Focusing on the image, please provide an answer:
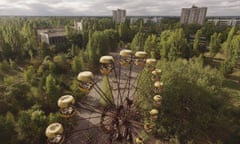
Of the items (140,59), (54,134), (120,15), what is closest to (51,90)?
(140,59)

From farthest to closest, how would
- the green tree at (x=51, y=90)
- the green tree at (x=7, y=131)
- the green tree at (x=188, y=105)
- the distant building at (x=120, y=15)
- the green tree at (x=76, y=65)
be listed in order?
the distant building at (x=120, y=15), the green tree at (x=76, y=65), the green tree at (x=51, y=90), the green tree at (x=188, y=105), the green tree at (x=7, y=131)

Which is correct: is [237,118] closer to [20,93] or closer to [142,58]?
[142,58]

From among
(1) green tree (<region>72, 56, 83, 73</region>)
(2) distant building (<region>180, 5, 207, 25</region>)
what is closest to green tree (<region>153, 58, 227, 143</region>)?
(1) green tree (<region>72, 56, 83, 73</region>)

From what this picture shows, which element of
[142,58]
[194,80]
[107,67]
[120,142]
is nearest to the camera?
[120,142]

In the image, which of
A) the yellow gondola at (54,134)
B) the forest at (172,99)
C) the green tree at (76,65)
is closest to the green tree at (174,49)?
the forest at (172,99)

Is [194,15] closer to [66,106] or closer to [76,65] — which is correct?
[76,65]

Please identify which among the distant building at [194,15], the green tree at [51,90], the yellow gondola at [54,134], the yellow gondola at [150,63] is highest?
the distant building at [194,15]

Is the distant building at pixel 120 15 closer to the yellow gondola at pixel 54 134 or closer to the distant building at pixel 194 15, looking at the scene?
the distant building at pixel 194 15

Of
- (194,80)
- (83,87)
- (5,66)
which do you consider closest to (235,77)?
(194,80)
